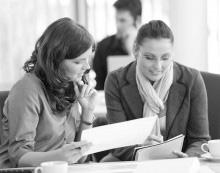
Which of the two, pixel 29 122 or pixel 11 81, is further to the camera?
pixel 11 81

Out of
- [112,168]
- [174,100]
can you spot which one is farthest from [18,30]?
[112,168]

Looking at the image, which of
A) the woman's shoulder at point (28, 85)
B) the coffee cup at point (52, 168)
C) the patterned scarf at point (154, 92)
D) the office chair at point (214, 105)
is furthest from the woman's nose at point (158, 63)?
the coffee cup at point (52, 168)

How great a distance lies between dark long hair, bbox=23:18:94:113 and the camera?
1.86 m

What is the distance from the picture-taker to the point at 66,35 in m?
1.87

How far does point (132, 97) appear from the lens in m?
2.27

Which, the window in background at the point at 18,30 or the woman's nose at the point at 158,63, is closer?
the woman's nose at the point at 158,63

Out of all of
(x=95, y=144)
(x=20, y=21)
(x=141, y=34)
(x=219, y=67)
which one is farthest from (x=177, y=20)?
(x=95, y=144)

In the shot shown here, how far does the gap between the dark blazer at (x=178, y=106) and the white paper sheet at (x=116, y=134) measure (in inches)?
17.9

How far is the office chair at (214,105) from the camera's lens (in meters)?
2.30

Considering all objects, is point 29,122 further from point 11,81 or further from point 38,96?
point 11,81

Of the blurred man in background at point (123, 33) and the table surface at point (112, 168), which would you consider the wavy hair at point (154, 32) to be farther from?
the blurred man in background at point (123, 33)

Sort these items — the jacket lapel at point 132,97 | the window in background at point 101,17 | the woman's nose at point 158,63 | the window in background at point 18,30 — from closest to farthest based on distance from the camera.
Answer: the woman's nose at point 158,63 → the jacket lapel at point 132,97 → the window in background at point 18,30 → the window in background at point 101,17

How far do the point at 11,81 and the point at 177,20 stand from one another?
1994 millimetres

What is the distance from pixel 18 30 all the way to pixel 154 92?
320 cm
